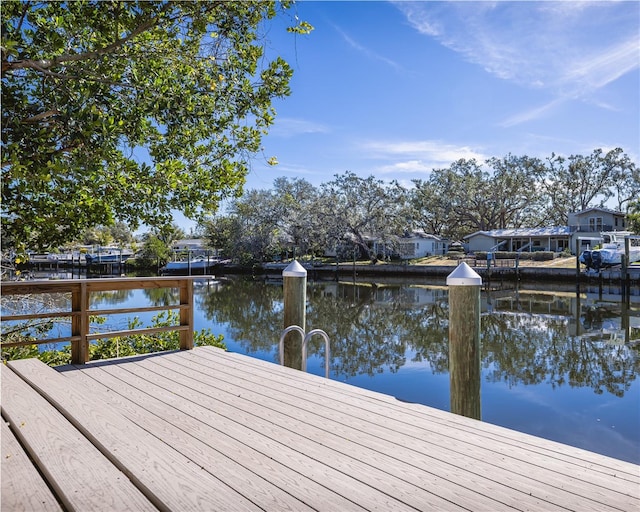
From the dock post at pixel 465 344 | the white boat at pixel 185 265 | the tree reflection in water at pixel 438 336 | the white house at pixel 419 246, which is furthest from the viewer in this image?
the white boat at pixel 185 265

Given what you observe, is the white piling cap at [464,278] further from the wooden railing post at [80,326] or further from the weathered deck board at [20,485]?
the wooden railing post at [80,326]

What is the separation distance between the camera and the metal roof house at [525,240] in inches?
1620

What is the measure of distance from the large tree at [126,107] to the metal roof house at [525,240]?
129ft

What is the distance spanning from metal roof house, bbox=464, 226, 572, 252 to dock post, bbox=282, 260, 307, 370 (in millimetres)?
38456

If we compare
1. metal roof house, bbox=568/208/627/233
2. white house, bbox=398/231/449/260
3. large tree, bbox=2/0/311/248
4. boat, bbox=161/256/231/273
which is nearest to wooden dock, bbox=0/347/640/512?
large tree, bbox=2/0/311/248

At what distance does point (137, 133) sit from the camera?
13.6ft

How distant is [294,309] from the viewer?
225 inches

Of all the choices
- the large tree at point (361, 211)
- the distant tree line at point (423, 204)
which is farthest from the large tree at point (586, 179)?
the large tree at point (361, 211)

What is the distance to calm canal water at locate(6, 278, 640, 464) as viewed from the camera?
709cm

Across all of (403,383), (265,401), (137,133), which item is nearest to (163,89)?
(137,133)

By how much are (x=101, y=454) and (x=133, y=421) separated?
32.6 inches

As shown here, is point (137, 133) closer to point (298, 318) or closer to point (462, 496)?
point (298, 318)

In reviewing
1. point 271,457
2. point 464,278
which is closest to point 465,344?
point 464,278

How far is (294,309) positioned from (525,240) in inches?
1646
